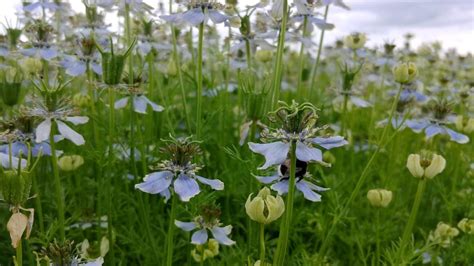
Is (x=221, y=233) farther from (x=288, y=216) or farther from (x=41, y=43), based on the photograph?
(x=41, y=43)

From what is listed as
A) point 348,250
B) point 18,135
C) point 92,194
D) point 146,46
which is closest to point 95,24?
point 146,46

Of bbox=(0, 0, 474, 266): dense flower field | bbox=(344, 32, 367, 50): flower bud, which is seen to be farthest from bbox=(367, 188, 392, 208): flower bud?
bbox=(344, 32, 367, 50): flower bud

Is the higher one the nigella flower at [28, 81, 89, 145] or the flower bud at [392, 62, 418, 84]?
the flower bud at [392, 62, 418, 84]

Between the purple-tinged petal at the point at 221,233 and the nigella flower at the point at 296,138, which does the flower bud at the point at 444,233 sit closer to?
the purple-tinged petal at the point at 221,233

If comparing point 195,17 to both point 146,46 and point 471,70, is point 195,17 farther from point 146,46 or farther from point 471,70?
point 471,70

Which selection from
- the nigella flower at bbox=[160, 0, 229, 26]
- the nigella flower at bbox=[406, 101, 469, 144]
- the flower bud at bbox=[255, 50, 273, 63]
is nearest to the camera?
the nigella flower at bbox=[160, 0, 229, 26]

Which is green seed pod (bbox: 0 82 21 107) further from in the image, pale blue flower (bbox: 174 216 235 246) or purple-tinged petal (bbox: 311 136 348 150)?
purple-tinged petal (bbox: 311 136 348 150)

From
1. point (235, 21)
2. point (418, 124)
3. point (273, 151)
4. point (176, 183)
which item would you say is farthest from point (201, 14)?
point (418, 124)
